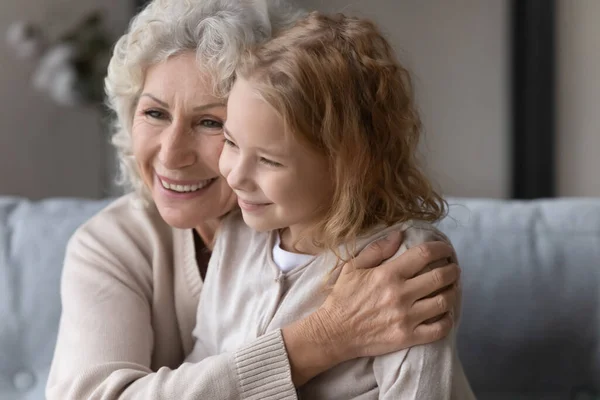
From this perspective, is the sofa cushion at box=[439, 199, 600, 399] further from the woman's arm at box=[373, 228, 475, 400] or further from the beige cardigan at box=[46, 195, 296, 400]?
the beige cardigan at box=[46, 195, 296, 400]

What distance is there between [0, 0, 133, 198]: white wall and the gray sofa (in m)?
1.49

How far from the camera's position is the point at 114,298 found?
4.56 feet

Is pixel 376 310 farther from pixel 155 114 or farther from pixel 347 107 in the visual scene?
pixel 155 114

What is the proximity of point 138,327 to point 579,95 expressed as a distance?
2059 mm

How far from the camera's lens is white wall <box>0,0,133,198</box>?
3.06 m

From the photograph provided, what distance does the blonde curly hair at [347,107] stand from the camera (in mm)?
1095

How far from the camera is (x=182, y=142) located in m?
1.30

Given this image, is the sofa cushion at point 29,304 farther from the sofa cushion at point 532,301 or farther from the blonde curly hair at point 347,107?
the sofa cushion at point 532,301

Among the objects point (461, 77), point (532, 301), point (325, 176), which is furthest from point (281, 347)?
point (461, 77)

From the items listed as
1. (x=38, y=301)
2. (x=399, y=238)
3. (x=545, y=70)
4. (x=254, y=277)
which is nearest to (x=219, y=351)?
(x=254, y=277)

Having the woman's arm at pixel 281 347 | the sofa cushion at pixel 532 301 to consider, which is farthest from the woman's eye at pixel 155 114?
the sofa cushion at pixel 532 301

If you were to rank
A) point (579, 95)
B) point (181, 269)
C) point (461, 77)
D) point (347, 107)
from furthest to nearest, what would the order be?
point (461, 77) → point (579, 95) → point (181, 269) → point (347, 107)

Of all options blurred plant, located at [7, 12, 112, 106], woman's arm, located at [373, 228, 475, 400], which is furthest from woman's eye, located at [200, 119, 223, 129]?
blurred plant, located at [7, 12, 112, 106]

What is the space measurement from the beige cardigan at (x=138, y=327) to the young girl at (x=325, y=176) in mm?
38
